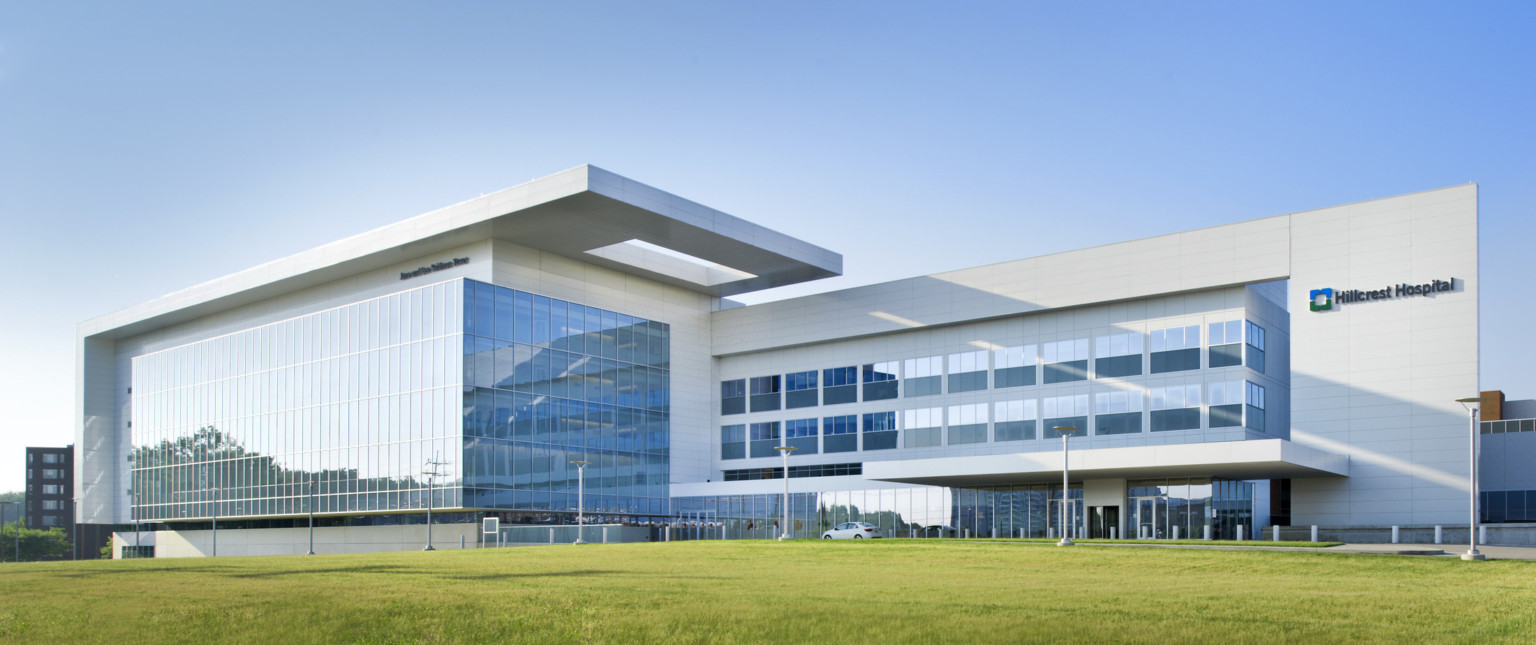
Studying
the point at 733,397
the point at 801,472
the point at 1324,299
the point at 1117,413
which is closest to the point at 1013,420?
the point at 1117,413

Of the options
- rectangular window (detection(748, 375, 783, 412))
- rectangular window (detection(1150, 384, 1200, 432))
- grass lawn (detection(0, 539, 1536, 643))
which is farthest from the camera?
rectangular window (detection(748, 375, 783, 412))

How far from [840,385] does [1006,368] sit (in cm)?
1070

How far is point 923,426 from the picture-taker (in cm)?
6391

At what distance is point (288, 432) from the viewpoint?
230 ft

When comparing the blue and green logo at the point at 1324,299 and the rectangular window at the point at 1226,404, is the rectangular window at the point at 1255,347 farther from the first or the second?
the blue and green logo at the point at 1324,299

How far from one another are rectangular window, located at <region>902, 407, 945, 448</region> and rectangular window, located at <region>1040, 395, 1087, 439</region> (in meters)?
6.11

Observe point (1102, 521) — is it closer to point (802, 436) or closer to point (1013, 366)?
point (1013, 366)

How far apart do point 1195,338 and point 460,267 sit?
119 ft

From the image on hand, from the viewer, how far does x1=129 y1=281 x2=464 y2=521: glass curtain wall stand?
6144 cm

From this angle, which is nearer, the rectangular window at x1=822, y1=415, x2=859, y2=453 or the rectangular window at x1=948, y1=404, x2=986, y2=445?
the rectangular window at x1=948, y1=404, x2=986, y2=445

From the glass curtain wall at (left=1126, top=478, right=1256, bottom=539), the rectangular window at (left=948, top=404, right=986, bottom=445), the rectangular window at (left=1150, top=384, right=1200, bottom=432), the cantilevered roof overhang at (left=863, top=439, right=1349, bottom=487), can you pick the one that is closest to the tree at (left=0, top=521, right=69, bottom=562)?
the rectangular window at (left=948, top=404, right=986, bottom=445)

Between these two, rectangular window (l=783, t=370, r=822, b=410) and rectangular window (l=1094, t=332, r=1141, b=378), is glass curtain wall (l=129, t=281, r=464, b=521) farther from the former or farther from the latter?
rectangular window (l=1094, t=332, r=1141, b=378)

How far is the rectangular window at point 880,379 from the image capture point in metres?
65.6

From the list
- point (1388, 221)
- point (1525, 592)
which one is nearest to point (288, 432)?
point (1388, 221)
